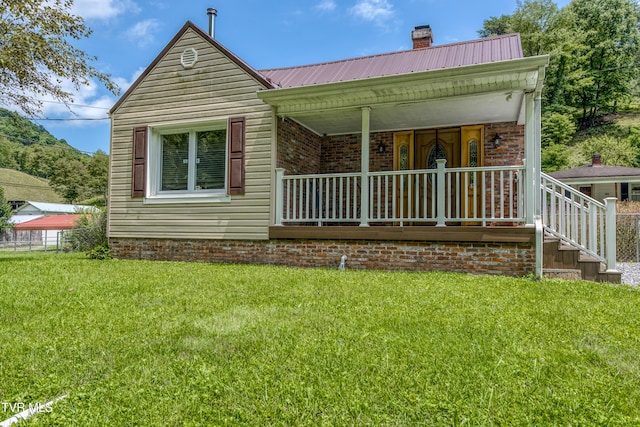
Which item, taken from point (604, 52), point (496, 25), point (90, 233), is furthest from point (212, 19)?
point (604, 52)

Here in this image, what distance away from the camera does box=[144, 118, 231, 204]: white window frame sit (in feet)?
24.8

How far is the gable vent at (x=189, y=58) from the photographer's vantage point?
7.86m

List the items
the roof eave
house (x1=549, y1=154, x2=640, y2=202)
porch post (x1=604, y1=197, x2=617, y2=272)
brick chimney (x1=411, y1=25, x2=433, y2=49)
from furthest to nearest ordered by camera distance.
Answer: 1. house (x1=549, y1=154, x2=640, y2=202)
2. brick chimney (x1=411, y1=25, x2=433, y2=49)
3. porch post (x1=604, y1=197, x2=617, y2=272)
4. the roof eave

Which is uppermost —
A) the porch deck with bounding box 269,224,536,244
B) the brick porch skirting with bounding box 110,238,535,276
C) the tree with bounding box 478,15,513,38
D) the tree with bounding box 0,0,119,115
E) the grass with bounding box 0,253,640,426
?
the tree with bounding box 478,15,513,38

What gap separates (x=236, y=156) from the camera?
7.32m

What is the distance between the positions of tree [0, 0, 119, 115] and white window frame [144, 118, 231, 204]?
3.50 meters

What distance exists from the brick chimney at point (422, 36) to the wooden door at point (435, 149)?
94.5 inches

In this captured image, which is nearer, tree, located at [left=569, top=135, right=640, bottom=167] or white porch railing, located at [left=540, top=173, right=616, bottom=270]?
white porch railing, located at [left=540, top=173, right=616, bottom=270]

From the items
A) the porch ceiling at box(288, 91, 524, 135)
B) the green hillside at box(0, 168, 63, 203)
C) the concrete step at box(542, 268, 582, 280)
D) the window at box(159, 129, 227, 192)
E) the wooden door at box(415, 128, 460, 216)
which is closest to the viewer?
the concrete step at box(542, 268, 582, 280)

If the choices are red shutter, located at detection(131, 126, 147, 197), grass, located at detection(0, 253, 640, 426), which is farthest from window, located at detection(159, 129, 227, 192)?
grass, located at detection(0, 253, 640, 426)

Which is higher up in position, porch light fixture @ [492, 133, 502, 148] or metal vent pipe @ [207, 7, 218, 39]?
metal vent pipe @ [207, 7, 218, 39]

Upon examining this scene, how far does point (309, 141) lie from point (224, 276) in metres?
3.96

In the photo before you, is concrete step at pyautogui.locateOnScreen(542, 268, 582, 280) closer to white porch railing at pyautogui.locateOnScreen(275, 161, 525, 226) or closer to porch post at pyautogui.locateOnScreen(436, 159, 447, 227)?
white porch railing at pyautogui.locateOnScreen(275, 161, 525, 226)

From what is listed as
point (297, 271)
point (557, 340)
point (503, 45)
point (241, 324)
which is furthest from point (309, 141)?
point (557, 340)
